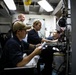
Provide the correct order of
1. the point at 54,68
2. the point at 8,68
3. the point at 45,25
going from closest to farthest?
the point at 8,68 < the point at 54,68 < the point at 45,25

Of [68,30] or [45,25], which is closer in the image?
[68,30]

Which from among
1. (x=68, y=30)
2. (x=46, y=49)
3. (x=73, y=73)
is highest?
(x=68, y=30)

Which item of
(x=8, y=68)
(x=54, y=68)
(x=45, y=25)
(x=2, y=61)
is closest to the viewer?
(x=8, y=68)

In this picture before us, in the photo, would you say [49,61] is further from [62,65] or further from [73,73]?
[73,73]

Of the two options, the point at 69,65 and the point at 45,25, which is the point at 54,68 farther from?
the point at 45,25

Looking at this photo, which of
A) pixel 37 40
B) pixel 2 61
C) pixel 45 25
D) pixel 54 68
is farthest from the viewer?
pixel 45 25

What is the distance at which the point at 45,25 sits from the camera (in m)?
7.81

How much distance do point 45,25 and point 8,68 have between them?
18.9ft

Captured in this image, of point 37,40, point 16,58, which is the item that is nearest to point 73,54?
point 16,58

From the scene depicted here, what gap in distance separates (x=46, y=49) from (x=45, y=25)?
17.7 ft

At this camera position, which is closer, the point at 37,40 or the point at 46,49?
the point at 46,49

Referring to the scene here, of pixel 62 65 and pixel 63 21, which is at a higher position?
pixel 63 21

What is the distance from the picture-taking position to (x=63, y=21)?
2584 millimetres

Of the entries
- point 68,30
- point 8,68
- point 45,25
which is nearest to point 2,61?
point 8,68
